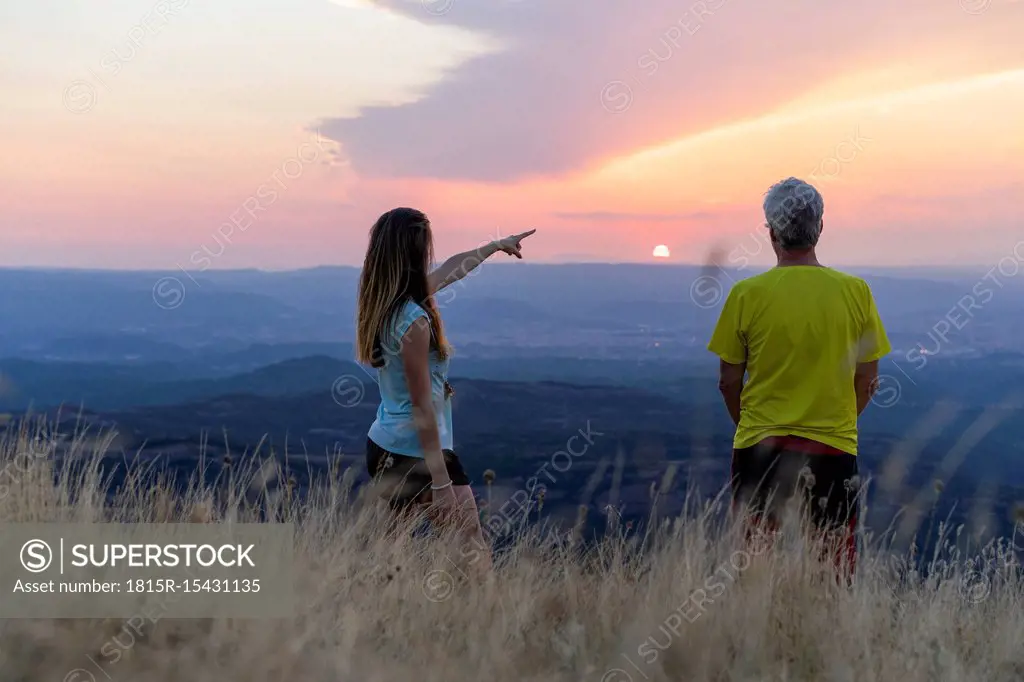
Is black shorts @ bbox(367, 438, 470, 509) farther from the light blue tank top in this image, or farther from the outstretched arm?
the outstretched arm

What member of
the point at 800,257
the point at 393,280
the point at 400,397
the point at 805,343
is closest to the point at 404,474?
the point at 400,397

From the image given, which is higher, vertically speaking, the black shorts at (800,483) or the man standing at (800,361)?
the man standing at (800,361)

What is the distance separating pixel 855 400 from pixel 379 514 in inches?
87.7

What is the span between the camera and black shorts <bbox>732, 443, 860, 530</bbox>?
12.7 ft

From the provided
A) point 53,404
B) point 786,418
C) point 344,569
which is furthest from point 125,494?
point 786,418

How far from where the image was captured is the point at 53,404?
5.73m

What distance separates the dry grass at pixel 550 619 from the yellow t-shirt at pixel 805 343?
1.67 ft

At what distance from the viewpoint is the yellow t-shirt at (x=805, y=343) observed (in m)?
3.83

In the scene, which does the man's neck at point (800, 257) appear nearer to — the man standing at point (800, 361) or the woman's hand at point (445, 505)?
the man standing at point (800, 361)

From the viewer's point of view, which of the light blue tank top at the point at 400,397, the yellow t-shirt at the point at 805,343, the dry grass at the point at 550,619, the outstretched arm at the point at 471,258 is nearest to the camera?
the dry grass at the point at 550,619

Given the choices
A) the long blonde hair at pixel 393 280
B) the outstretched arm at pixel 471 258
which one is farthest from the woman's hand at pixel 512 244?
the long blonde hair at pixel 393 280

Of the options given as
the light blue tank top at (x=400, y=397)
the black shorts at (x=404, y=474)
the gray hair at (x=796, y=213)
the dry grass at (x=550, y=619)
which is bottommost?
the dry grass at (x=550, y=619)

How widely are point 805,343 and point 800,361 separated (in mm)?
78

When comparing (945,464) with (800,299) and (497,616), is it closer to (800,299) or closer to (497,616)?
(800,299)
